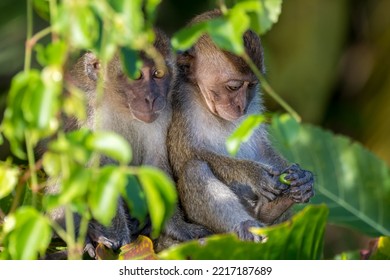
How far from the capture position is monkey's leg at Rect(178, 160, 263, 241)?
18.1 ft

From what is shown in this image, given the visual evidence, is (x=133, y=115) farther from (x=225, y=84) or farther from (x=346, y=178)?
(x=346, y=178)

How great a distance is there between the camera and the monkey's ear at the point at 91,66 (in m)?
5.43

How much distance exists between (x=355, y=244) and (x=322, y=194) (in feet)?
10.1

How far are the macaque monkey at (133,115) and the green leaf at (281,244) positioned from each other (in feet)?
3.62

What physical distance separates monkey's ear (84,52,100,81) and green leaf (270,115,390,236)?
1378 millimetres

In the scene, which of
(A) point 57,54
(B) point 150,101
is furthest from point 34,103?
(B) point 150,101

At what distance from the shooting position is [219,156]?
579 centimetres

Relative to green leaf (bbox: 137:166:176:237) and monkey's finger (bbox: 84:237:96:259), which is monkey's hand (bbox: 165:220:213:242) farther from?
green leaf (bbox: 137:166:176:237)

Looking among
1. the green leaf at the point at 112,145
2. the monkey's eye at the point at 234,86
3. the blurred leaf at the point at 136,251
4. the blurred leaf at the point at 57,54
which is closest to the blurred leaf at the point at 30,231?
the green leaf at the point at 112,145

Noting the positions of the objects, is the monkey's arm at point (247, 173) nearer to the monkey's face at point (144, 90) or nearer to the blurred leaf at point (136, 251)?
the monkey's face at point (144, 90)

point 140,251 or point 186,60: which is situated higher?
point 186,60

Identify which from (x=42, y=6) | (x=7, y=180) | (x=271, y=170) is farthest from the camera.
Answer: (x=271, y=170)

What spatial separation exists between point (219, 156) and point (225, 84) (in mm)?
459
